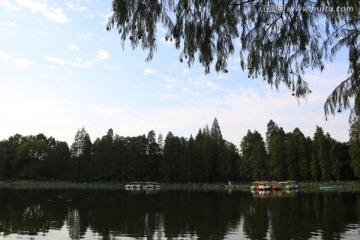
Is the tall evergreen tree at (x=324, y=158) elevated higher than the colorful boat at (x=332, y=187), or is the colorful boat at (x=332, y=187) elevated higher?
the tall evergreen tree at (x=324, y=158)

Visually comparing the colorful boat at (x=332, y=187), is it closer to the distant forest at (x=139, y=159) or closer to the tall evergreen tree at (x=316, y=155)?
the tall evergreen tree at (x=316, y=155)

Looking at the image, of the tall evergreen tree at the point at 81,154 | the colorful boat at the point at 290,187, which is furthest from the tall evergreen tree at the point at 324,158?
the tall evergreen tree at the point at 81,154

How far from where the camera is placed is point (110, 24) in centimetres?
499

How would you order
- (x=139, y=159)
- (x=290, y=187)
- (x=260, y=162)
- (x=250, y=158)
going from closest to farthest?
1. (x=290, y=187)
2. (x=260, y=162)
3. (x=250, y=158)
4. (x=139, y=159)

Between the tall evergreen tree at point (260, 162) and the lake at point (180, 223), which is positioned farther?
the tall evergreen tree at point (260, 162)

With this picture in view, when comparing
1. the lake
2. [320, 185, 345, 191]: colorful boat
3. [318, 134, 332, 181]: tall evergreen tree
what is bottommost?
the lake

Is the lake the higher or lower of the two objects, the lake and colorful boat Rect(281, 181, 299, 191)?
the lower

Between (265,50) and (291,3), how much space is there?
0.74 m

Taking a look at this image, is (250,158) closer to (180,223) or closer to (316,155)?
(316,155)

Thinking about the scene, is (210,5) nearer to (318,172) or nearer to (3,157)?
(318,172)

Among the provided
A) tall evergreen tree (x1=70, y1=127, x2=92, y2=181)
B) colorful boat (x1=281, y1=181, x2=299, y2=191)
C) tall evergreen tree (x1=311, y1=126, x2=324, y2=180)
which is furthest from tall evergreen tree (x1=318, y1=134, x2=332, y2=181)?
tall evergreen tree (x1=70, y1=127, x2=92, y2=181)

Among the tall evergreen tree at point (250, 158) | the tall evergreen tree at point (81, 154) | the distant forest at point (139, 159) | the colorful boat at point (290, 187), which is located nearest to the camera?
Answer: the colorful boat at point (290, 187)

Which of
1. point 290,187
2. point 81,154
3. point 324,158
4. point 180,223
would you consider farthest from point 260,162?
point 180,223

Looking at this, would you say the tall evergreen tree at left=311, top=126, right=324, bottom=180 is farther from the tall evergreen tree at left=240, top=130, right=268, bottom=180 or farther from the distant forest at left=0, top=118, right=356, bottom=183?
the tall evergreen tree at left=240, top=130, right=268, bottom=180
